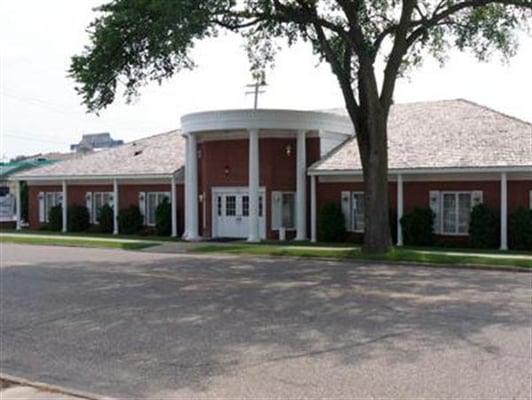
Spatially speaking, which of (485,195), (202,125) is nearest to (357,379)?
(485,195)

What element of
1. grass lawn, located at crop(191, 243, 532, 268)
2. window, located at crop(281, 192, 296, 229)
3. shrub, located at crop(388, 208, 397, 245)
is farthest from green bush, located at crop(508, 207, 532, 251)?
window, located at crop(281, 192, 296, 229)

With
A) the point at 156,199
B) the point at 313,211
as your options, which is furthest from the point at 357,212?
the point at 156,199

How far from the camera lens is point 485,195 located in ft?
97.6

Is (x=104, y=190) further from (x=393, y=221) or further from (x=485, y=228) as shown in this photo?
(x=485, y=228)

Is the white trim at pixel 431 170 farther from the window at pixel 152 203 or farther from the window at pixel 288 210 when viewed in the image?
the window at pixel 152 203

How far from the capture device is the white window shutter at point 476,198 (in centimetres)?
2982

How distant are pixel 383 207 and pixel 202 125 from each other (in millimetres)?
10685

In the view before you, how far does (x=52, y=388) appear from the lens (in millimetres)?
7676

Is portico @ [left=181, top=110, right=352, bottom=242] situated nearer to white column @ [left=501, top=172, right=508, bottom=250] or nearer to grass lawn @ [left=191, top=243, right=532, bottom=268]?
grass lawn @ [left=191, top=243, right=532, bottom=268]

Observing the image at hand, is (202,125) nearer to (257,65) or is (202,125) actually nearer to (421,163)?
(257,65)

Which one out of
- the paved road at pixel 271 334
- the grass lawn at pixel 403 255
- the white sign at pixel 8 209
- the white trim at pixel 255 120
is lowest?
the paved road at pixel 271 334

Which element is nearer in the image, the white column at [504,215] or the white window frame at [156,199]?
the white column at [504,215]

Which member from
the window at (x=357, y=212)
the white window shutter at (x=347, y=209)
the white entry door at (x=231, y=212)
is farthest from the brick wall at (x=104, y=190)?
the window at (x=357, y=212)

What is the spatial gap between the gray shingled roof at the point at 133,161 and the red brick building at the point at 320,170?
0.31 meters
